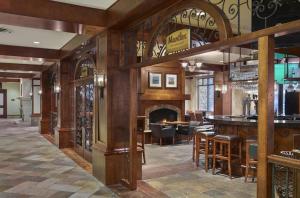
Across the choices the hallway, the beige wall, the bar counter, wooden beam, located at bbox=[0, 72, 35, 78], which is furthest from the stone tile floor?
the beige wall

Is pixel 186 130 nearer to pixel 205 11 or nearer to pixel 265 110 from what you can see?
pixel 205 11

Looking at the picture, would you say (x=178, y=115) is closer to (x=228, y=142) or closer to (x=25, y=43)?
(x=228, y=142)

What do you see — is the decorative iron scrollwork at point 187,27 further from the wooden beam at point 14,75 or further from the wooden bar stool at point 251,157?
the wooden beam at point 14,75

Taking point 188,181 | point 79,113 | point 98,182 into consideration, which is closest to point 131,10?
point 98,182

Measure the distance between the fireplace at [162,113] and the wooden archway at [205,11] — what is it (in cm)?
571

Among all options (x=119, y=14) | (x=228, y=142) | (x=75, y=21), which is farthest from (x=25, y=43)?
(x=228, y=142)

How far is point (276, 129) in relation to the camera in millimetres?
5121

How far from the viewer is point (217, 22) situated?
2740 mm

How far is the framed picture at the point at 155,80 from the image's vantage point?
372 inches

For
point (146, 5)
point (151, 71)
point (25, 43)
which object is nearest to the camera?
point (146, 5)

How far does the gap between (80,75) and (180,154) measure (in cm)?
336

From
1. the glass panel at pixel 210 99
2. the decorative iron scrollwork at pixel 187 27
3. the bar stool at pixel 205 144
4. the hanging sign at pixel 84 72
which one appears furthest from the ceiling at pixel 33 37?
the glass panel at pixel 210 99

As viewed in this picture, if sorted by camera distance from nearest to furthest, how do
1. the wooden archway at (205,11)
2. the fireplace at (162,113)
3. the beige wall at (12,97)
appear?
the wooden archway at (205,11), the fireplace at (162,113), the beige wall at (12,97)

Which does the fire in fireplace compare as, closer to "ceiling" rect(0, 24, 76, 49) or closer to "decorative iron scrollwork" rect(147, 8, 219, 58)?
"ceiling" rect(0, 24, 76, 49)
